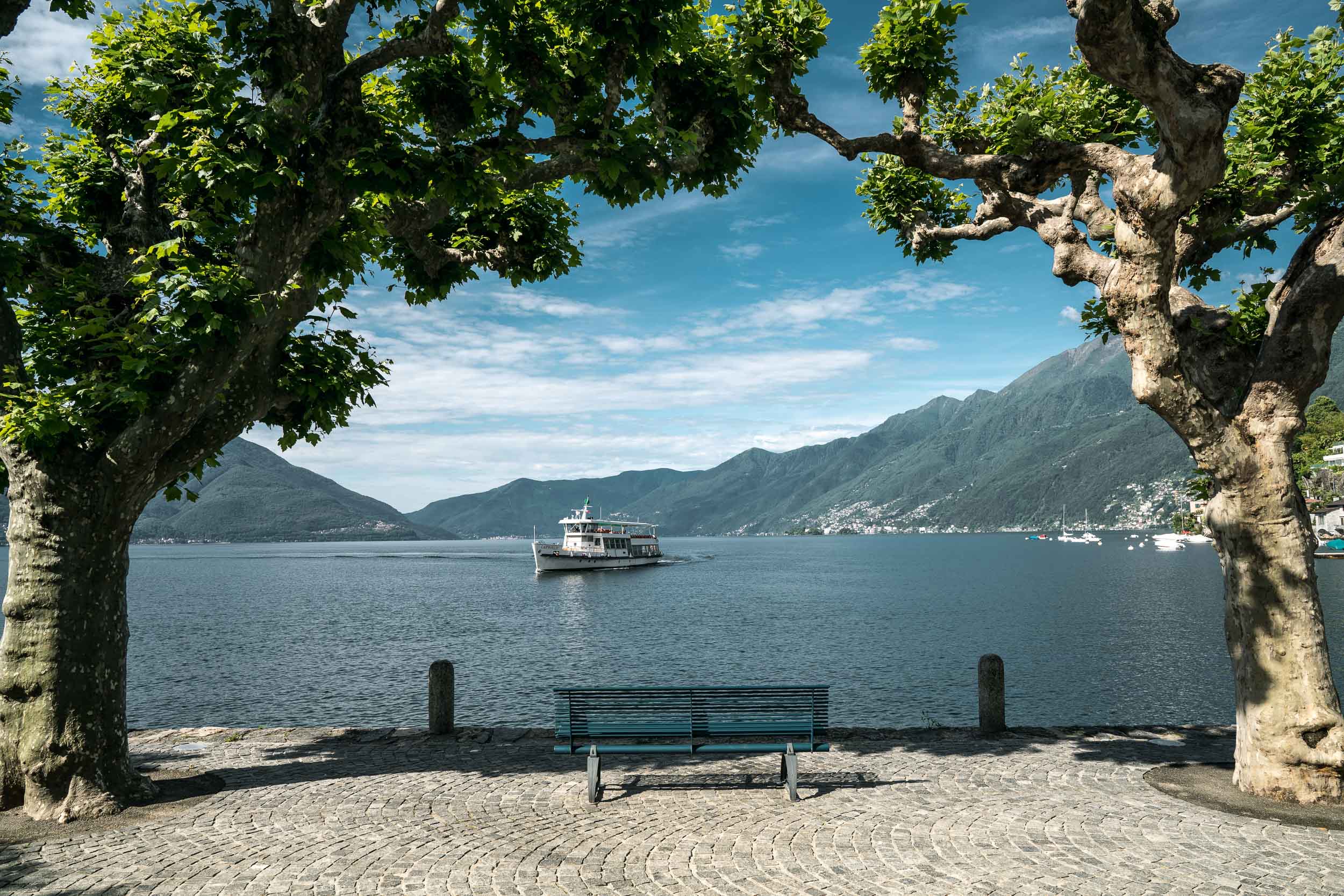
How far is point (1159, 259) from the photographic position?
827cm

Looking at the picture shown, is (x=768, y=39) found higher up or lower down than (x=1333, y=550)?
higher up

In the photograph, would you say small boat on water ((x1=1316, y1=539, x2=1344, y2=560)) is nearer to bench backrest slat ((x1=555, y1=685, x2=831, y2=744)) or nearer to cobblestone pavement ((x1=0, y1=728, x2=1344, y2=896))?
cobblestone pavement ((x1=0, y1=728, x2=1344, y2=896))

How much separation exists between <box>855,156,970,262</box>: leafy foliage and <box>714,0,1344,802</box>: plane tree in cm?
228

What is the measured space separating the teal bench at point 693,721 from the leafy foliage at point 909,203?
802 centimetres

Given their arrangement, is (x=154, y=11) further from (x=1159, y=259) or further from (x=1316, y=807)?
(x=1316, y=807)

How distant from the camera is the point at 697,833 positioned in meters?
7.59

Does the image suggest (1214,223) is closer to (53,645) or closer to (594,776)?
(594,776)

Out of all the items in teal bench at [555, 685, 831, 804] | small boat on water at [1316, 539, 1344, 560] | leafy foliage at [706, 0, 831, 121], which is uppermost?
leafy foliage at [706, 0, 831, 121]

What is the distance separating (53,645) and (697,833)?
7.08 meters

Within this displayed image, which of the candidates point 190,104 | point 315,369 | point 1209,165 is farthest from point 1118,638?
point 190,104

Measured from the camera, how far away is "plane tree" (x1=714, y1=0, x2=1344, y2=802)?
Result: 775cm

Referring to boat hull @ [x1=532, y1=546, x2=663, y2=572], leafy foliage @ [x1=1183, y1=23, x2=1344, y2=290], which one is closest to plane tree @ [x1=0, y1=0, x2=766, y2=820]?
leafy foliage @ [x1=1183, y1=23, x2=1344, y2=290]

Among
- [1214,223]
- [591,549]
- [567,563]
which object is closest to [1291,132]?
[1214,223]

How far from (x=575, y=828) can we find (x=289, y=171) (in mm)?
7203
